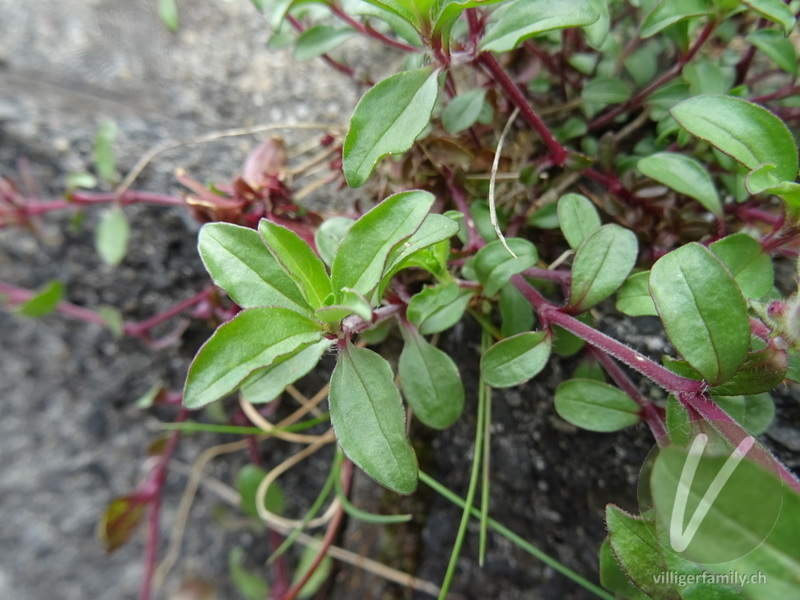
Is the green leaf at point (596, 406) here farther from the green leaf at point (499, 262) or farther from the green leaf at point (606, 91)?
the green leaf at point (606, 91)

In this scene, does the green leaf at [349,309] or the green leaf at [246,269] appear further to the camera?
the green leaf at [246,269]

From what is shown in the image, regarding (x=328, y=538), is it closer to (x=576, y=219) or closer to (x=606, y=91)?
(x=576, y=219)

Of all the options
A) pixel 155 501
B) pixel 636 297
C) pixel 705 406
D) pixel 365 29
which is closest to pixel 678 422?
pixel 705 406

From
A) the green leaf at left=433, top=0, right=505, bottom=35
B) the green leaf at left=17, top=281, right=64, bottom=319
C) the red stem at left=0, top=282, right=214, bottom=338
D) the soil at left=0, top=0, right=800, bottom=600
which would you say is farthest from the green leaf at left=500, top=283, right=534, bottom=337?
the green leaf at left=17, top=281, right=64, bottom=319

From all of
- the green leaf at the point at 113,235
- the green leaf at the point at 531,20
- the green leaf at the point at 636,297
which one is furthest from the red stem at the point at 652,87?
the green leaf at the point at 113,235

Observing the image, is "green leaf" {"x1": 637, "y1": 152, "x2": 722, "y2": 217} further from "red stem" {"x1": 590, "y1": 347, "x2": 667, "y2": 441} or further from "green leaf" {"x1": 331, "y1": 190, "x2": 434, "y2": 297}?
"green leaf" {"x1": 331, "y1": 190, "x2": 434, "y2": 297}
